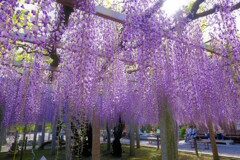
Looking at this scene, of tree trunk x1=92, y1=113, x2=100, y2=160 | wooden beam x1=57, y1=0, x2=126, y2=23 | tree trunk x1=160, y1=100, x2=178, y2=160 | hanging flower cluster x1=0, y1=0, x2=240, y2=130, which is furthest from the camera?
tree trunk x1=92, y1=113, x2=100, y2=160

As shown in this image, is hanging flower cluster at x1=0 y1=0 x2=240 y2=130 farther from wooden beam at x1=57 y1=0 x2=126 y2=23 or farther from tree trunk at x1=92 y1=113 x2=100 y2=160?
tree trunk at x1=92 y1=113 x2=100 y2=160

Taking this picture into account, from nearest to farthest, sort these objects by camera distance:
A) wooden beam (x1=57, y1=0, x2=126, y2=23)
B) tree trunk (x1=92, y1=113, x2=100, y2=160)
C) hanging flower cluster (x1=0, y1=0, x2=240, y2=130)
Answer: hanging flower cluster (x1=0, y1=0, x2=240, y2=130) < wooden beam (x1=57, y1=0, x2=126, y2=23) < tree trunk (x1=92, y1=113, x2=100, y2=160)

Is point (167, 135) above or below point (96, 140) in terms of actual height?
above

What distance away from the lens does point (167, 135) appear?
4.19 meters

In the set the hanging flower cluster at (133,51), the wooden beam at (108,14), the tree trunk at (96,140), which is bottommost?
the tree trunk at (96,140)

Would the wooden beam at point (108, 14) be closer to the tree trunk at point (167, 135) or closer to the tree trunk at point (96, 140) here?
the tree trunk at point (167, 135)

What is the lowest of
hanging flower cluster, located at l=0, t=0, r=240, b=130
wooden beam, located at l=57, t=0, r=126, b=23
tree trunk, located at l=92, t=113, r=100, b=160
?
tree trunk, located at l=92, t=113, r=100, b=160

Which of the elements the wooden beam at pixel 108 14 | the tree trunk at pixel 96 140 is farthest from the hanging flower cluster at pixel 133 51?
the tree trunk at pixel 96 140

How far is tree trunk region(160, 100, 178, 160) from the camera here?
13.5 ft

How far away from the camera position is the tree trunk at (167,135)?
4.12 meters

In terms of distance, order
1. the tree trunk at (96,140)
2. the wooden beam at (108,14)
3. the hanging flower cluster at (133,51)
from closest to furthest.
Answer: the hanging flower cluster at (133,51)
the wooden beam at (108,14)
the tree trunk at (96,140)

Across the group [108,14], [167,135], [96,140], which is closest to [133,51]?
[108,14]

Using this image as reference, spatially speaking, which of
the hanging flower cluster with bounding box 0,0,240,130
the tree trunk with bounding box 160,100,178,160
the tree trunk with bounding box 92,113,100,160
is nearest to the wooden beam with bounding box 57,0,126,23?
the hanging flower cluster with bounding box 0,0,240,130

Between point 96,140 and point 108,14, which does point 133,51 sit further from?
point 96,140
